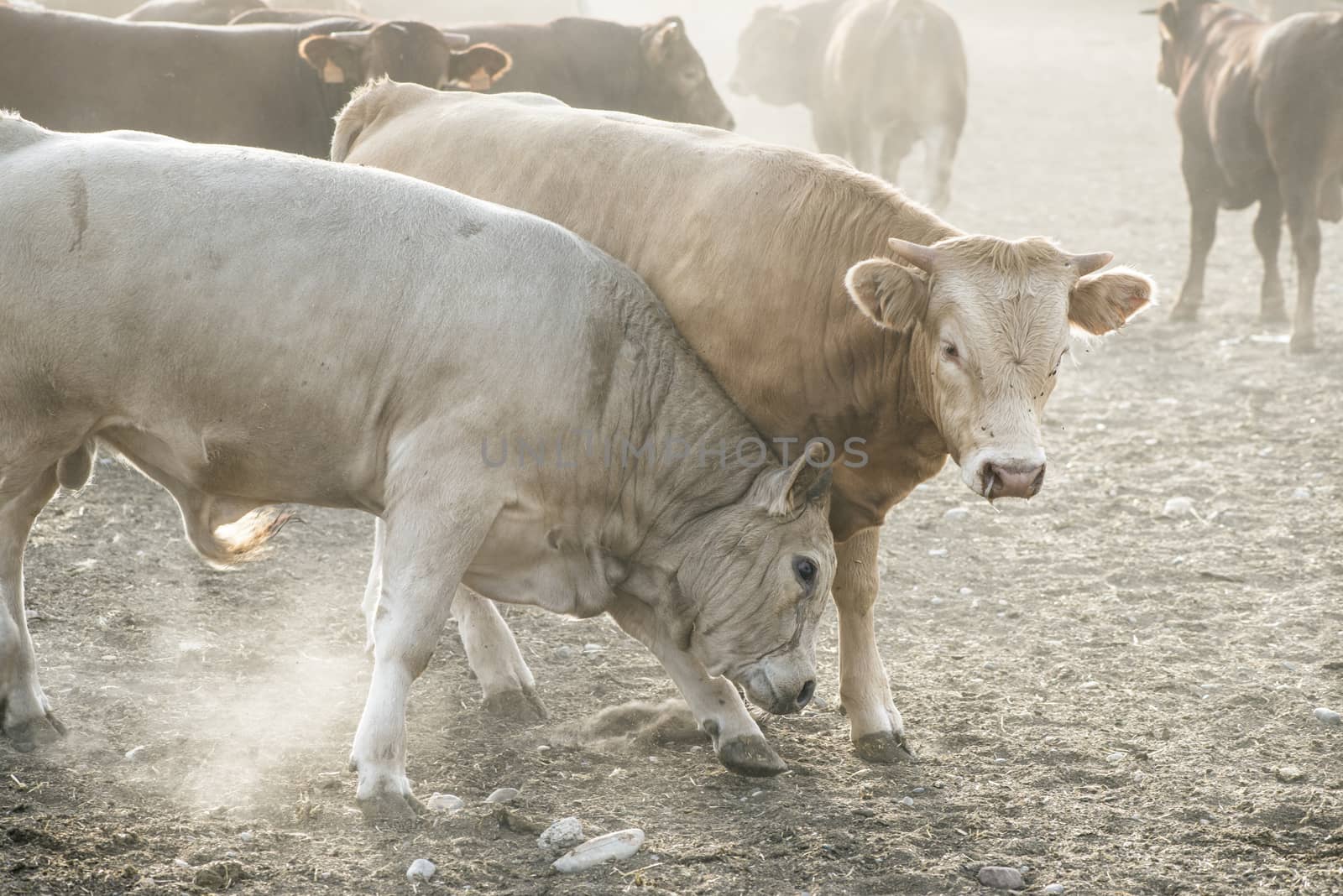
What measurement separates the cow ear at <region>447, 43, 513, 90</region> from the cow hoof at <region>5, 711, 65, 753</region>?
6.12m

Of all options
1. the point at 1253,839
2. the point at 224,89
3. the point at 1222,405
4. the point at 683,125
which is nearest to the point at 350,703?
the point at 683,125

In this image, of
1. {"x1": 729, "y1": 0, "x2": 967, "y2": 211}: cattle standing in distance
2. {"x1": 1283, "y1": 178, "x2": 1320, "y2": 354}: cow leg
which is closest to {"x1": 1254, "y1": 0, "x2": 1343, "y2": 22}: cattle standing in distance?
{"x1": 729, "y1": 0, "x2": 967, "y2": 211}: cattle standing in distance

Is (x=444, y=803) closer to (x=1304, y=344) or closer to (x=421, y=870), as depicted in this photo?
(x=421, y=870)

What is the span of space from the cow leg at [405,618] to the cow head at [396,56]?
19.3 ft

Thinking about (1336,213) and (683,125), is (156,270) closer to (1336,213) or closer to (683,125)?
(683,125)

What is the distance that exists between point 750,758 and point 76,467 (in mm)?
2298

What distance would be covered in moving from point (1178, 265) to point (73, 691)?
37.9 ft

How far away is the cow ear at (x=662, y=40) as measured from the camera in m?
11.6

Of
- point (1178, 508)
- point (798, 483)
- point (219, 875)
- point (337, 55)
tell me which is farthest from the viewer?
point (337, 55)

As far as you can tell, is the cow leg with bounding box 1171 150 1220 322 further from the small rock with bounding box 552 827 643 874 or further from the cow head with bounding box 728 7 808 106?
the small rock with bounding box 552 827 643 874

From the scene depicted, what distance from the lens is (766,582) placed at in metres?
4.48

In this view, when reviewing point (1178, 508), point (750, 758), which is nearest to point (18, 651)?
point (750, 758)

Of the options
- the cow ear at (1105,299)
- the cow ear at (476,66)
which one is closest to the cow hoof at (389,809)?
the cow ear at (1105,299)

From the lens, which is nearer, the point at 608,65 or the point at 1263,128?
the point at 1263,128
